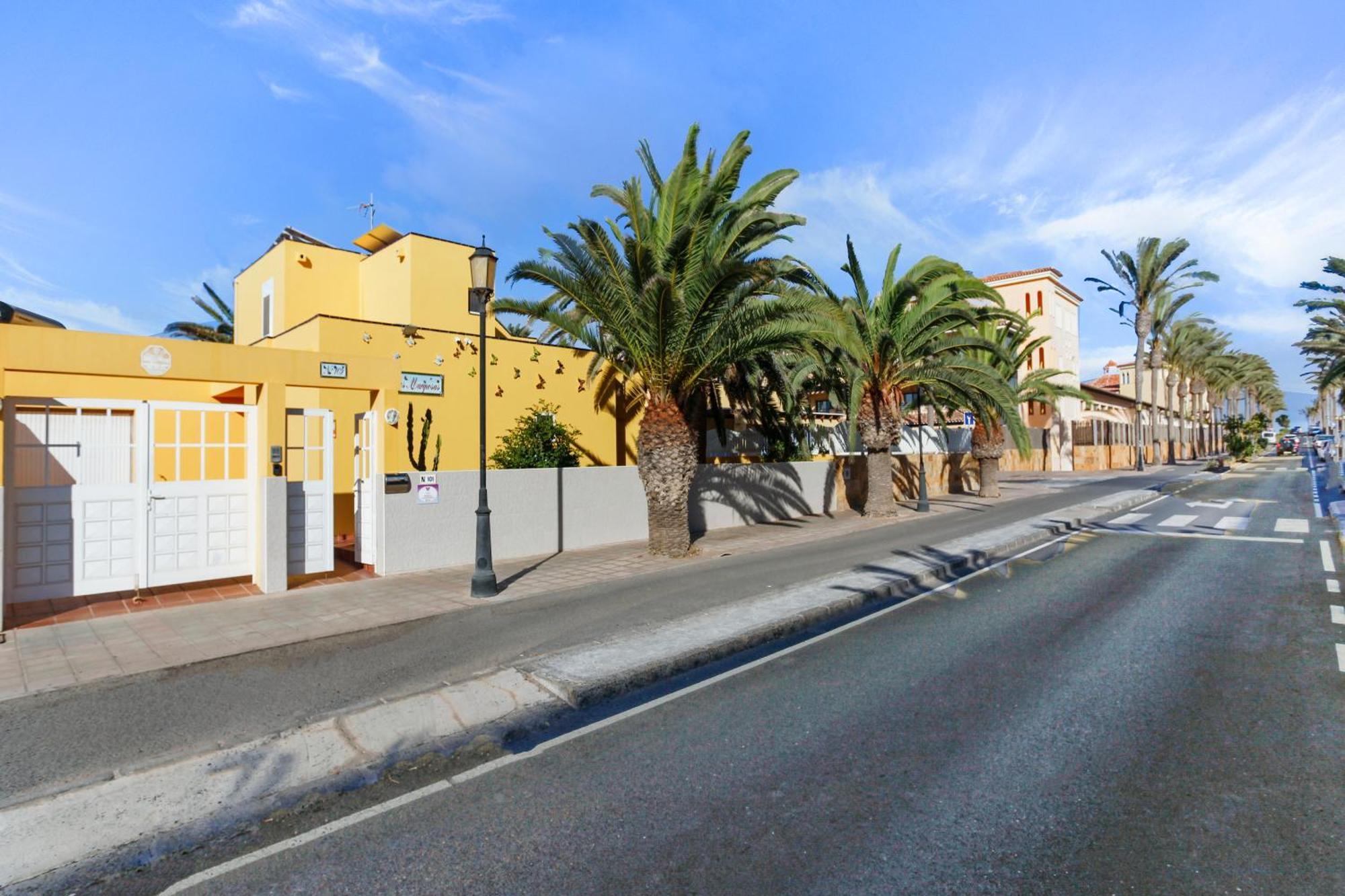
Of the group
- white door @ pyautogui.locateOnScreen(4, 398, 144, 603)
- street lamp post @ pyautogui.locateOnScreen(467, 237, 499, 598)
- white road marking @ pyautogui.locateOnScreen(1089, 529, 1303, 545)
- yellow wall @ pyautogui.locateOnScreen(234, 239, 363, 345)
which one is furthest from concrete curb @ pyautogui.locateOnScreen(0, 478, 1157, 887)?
yellow wall @ pyautogui.locateOnScreen(234, 239, 363, 345)

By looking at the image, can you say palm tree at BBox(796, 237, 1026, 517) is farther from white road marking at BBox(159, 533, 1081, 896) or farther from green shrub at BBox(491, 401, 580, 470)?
white road marking at BBox(159, 533, 1081, 896)

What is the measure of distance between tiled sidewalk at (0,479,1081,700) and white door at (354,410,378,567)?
2.91 ft

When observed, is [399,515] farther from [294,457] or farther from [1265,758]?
[1265,758]

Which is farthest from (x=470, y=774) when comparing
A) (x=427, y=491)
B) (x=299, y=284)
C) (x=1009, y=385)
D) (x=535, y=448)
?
(x=1009, y=385)

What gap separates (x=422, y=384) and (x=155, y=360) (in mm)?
6327

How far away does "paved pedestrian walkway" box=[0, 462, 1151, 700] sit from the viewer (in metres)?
6.36

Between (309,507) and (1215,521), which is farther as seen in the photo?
(1215,521)

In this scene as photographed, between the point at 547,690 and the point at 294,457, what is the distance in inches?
308

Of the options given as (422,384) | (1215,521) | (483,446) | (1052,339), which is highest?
(1052,339)

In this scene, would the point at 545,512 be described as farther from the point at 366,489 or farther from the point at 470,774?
the point at 470,774

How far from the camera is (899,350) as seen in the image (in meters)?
19.5

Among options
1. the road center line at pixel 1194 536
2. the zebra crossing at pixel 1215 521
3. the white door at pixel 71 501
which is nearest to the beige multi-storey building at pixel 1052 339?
the zebra crossing at pixel 1215 521

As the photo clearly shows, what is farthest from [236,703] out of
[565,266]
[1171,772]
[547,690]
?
[565,266]

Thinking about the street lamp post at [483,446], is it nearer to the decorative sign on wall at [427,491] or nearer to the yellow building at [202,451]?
the yellow building at [202,451]
